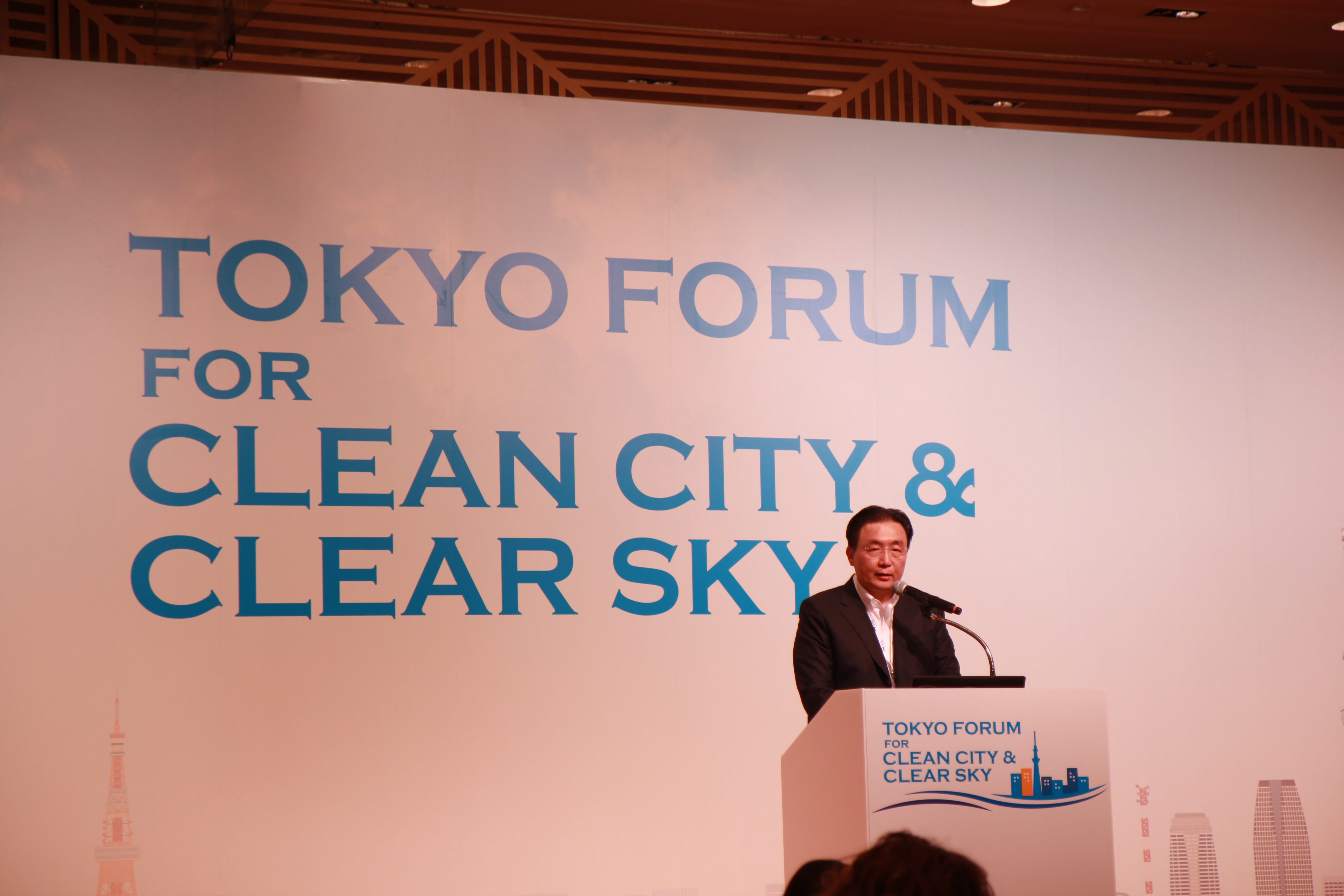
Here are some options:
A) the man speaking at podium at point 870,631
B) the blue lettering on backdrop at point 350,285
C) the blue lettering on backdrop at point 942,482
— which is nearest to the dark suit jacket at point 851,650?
the man speaking at podium at point 870,631

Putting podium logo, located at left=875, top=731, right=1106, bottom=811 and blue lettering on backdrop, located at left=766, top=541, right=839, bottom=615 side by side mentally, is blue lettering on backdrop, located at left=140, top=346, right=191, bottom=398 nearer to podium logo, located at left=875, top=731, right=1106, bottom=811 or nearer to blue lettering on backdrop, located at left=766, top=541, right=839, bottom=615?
blue lettering on backdrop, located at left=766, top=541, right=839, bottom=615

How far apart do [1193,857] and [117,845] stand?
15.2 feet

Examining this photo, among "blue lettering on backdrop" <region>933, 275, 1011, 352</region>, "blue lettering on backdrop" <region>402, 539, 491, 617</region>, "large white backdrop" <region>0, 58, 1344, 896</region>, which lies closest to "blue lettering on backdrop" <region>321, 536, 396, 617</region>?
"large white backdrop" <region>0, 58, 1344, 896</region>

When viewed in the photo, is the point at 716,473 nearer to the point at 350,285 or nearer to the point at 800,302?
the point at 800,302

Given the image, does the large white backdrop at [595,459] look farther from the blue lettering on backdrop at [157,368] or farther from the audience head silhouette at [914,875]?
the audience head silhouette at [914,875]

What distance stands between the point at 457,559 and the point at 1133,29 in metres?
4.17

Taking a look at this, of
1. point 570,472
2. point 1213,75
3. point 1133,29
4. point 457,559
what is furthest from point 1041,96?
point 457,559

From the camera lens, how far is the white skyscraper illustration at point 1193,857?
573 centimetres

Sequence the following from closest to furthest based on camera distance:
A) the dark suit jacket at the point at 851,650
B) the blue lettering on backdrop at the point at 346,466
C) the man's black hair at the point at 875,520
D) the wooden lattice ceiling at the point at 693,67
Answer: the dark suit jacket at the point at 851,650 → the man's black hair at the point at 875,520 → the blue lettering on backdrop at the point at 346,466 → the wooden lattice ceiling at the point at 693,67

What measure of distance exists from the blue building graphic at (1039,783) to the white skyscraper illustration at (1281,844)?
133 inches

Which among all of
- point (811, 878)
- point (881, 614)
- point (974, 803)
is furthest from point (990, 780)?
point (811, 878)

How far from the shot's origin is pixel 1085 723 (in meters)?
3.11

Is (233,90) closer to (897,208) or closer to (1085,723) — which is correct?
(897,208)

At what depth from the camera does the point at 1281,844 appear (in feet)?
19.2
